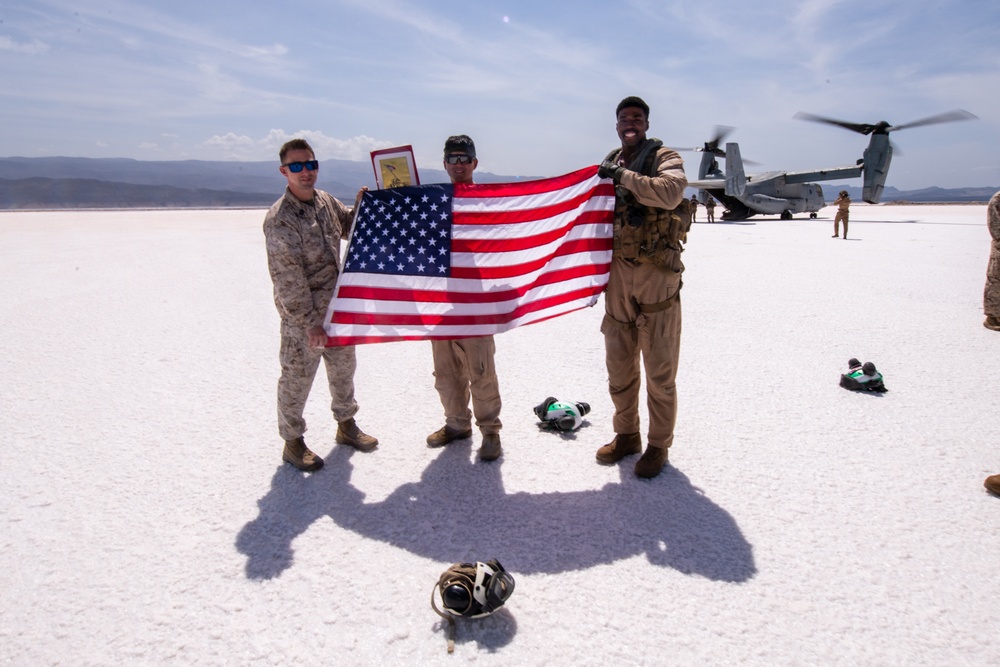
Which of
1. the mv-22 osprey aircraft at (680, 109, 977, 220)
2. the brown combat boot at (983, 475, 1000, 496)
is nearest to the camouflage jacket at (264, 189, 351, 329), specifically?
the brown combat boot at (983, 475, 1000, 496)

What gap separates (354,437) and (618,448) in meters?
2.05

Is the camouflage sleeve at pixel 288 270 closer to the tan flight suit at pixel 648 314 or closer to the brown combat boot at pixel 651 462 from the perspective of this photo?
the tan flight suit at pixel 648 314

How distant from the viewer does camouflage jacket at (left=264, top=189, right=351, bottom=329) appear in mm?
3549

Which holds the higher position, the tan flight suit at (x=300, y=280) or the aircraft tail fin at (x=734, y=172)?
the aircraft tail fin at (x=734, y=172)

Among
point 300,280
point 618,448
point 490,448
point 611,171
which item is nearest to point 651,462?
point 618,448

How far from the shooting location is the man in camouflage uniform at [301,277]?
3561 mm

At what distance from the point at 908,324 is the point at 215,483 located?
27.5ft

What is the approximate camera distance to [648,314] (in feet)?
11.7

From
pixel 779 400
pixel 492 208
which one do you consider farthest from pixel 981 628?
pixel 492 208

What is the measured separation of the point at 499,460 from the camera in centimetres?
397

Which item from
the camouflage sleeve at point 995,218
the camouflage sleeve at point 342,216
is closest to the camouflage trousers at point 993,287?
the camouflage sleeve at point 995,218

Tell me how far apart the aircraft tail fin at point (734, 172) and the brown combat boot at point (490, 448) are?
32000 mm

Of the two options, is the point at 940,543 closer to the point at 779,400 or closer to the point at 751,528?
the point at 751,528

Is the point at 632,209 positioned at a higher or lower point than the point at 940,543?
higher
